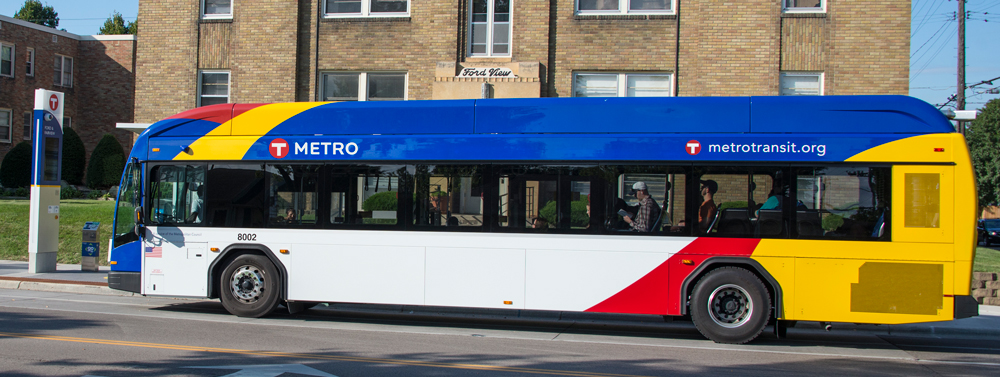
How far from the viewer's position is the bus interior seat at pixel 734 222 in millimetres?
7801

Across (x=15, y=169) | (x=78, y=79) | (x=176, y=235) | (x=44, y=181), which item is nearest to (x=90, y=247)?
(x=44, y=181)

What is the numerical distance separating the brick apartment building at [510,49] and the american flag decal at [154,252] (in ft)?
25.9

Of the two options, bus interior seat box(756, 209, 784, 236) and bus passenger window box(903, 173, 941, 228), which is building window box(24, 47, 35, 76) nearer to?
bus interior seat box(756, 209, 784, 236)

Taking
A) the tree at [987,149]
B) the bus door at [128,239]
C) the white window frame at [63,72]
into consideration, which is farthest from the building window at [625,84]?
the tree at [987,149]

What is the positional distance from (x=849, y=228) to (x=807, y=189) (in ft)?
2.10

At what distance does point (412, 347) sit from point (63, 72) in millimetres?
35630

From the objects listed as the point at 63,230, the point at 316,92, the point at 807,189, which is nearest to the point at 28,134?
the point at 63,230

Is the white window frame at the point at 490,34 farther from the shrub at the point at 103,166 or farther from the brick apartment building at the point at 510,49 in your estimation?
the shrub at the point at 103,166

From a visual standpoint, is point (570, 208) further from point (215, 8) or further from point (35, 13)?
point (35, 13)

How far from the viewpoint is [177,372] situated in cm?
580

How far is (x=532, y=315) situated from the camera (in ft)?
32.9

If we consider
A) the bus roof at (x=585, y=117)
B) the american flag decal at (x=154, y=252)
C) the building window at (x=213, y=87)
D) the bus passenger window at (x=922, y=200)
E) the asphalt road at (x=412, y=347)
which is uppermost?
the building window at (x=213, y=87)

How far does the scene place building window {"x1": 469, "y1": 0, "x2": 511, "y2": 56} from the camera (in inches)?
629

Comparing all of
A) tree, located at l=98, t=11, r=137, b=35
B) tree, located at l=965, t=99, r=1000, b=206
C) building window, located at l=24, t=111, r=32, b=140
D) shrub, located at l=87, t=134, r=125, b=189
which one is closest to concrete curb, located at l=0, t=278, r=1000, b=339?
shrub, located at l=87, t=134, r=125, b=189
